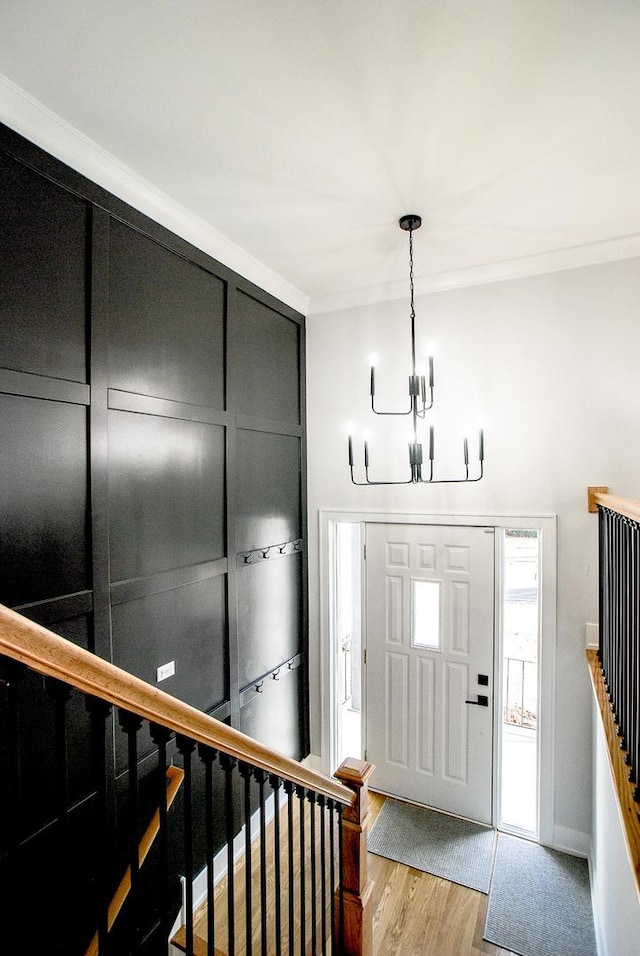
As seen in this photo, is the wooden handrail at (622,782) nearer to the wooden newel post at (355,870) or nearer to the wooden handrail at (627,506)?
the wooden handrail at (627,506)

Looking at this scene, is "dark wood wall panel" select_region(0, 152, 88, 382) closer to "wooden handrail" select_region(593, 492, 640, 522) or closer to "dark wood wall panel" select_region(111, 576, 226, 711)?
"dark wood wall panel" select_region(111, 576, 226, 711)

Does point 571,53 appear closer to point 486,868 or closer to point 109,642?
point 109,642

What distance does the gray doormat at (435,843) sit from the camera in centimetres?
279

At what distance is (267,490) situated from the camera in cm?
319

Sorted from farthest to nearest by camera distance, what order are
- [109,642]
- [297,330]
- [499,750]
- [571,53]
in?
[297,330], [499,750], [109,642], [571,53]

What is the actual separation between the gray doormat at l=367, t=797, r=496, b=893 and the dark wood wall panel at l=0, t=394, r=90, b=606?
257 centimetres

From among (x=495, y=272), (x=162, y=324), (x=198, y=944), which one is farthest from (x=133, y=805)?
(x=495, y=272)

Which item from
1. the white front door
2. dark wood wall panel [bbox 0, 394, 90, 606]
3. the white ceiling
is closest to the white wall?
the white front door

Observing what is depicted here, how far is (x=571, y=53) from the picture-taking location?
1522mm

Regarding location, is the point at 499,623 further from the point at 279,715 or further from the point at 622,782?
the point at 622,782

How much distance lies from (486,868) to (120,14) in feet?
13.8

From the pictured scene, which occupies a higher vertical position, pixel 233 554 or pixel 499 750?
pixel 233 554

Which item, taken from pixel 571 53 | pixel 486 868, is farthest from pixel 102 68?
pixel 486 868

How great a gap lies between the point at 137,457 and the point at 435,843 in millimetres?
2966
